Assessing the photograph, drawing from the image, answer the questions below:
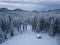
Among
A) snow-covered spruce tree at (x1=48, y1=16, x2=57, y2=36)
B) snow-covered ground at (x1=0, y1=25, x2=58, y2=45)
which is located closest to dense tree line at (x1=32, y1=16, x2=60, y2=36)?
snow-covered spruce tree at (x1=48, y1=16, x2=57, y2=36)

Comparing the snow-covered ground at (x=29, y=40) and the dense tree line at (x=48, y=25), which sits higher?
the dense tree line at (x=48, y=25)

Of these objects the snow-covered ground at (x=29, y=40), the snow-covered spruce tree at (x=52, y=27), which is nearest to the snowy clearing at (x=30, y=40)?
the snow-covered ground at (x=29, y=40)

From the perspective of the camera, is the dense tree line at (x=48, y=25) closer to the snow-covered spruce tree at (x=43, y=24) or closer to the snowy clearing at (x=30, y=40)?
the snow-covered spruce tree at (x=43, y=24)

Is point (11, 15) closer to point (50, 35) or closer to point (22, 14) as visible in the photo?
point (22, 14)

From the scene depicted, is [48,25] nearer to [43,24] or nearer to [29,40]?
[43,24]

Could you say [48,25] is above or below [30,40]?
above

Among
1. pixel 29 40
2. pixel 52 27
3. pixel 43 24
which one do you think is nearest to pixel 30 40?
pixel 29 40

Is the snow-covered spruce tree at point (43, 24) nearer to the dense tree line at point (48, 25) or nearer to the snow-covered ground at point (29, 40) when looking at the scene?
the dense tree line at point (48, 25)

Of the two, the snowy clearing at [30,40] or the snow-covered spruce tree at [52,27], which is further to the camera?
the snow-covered spruce tree at [52,27]
